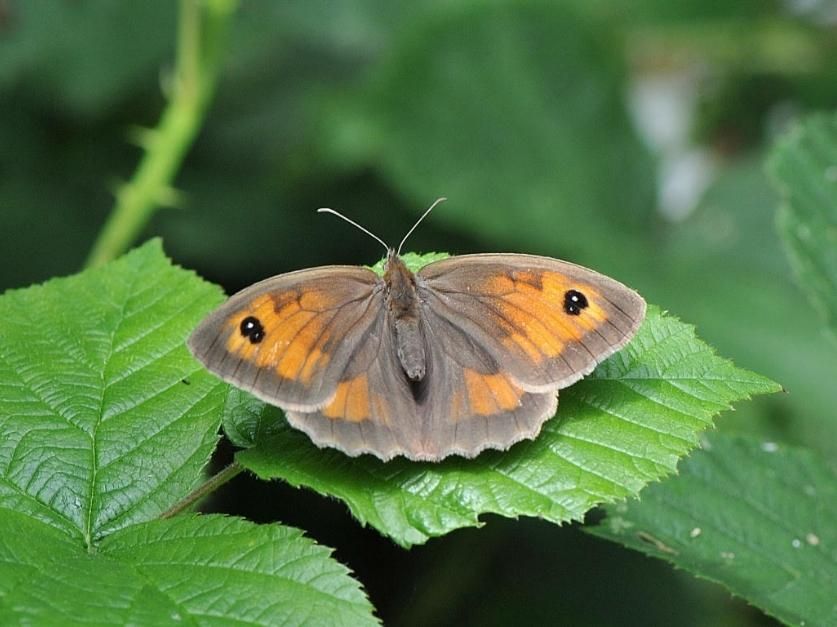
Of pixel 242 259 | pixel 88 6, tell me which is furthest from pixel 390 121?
pixel 88 6

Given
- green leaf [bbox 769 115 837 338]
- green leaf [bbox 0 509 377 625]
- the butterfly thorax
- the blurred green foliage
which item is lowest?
green leaf [bbox 0 509 377 625]

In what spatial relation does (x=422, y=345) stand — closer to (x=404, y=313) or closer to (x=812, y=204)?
(x=404, y=313)

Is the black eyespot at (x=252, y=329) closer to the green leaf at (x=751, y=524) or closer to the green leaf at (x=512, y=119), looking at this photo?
the green leaf at (x=751, y=524)

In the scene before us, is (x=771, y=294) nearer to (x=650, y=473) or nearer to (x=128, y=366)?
(x=650, y=473)

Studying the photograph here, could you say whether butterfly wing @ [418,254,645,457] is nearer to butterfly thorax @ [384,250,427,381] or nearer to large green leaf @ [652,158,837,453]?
butterfly thorax @ [384,250,427,381]

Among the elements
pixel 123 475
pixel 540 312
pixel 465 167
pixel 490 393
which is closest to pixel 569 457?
pixel 490 393

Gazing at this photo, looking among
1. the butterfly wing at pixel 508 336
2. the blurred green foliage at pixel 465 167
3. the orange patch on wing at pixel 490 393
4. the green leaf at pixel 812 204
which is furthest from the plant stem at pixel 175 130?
the green leaf at pixel 812 204

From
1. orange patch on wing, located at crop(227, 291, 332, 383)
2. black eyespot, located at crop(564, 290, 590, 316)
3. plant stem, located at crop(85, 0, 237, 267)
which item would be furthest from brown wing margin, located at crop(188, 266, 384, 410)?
plant stem, located at crop(85, 0, 237, 267)
